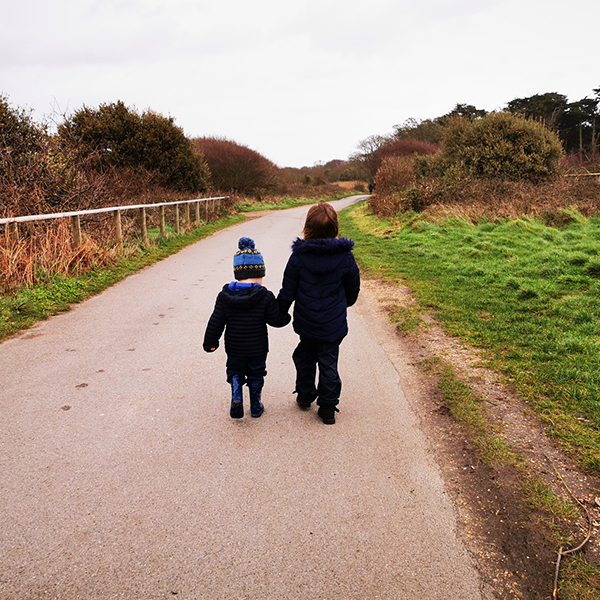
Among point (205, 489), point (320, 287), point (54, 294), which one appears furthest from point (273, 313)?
point (54, 294)

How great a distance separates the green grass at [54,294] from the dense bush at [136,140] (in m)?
11.8

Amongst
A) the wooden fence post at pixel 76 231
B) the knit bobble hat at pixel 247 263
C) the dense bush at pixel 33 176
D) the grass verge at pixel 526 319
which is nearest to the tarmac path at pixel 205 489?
the grass verge at pixel 526 319

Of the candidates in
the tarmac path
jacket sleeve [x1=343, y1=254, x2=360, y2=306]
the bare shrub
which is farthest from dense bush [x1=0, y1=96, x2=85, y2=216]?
the bare shrub

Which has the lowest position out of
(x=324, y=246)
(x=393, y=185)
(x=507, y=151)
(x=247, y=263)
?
(x=247, y=263)

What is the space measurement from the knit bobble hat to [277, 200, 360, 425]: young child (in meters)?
0.22

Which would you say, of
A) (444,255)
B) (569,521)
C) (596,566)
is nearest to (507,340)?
(569,521)

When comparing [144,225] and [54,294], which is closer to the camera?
[54,294]

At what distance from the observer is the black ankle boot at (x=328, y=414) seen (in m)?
3.54

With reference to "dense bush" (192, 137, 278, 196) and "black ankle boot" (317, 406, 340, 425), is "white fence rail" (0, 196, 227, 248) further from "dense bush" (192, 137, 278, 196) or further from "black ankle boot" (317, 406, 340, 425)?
"dense bush" (192, 137, 278, 196)

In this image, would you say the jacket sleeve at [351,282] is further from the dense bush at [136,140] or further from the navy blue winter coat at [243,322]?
the dense bush at [136,140]

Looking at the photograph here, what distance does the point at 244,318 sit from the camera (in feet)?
11.4

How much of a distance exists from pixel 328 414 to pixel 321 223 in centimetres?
148

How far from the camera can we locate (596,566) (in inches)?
84.6

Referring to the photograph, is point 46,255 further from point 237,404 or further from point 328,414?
point 328,414
